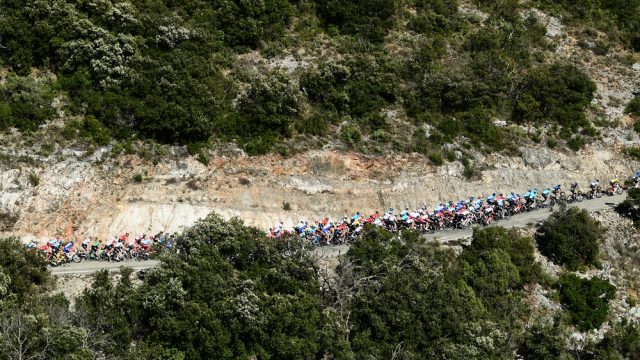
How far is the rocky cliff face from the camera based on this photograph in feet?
131

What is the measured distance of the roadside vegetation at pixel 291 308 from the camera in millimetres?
28719

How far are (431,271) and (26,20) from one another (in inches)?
1325

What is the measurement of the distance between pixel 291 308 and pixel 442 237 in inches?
581

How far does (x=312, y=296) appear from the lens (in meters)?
32.5

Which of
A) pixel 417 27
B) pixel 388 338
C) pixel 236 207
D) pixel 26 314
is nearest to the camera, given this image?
pixel 26 314

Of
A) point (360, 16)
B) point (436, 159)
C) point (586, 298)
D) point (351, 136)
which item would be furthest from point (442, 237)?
point (360, 16)

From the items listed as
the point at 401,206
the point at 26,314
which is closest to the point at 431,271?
the point at 401,206

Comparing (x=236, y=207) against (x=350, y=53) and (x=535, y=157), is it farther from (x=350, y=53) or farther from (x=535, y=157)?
(x=535, y=157)

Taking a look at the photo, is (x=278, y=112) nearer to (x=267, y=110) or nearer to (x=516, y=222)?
(x=267, y=110)

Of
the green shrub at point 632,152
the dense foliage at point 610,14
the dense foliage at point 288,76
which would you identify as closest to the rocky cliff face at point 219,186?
the dense foliage at point 288,76

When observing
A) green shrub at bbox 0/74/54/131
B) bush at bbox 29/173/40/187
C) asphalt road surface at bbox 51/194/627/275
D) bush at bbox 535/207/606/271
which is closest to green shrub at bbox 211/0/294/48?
green shrub at bbox 0/74/54/131

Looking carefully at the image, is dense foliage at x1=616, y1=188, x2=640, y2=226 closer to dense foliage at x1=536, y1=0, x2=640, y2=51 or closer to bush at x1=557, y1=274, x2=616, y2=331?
bush at x1=557, y1=274, x2=616, y2=331

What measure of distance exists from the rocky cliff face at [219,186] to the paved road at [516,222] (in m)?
3.11

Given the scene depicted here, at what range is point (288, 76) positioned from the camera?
52.3 m
